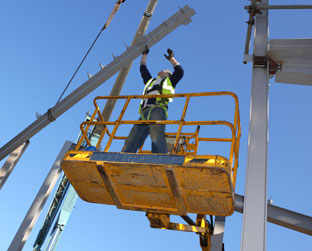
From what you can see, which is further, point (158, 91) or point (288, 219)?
point (288, 219)

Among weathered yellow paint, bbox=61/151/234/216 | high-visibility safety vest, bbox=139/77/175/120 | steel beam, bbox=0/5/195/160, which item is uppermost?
steel beam, bbox=0/5/195/160

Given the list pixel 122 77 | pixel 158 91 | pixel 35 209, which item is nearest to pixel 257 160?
pixel 158 91

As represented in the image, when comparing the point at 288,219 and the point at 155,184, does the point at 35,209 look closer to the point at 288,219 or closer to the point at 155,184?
the point at 155,184

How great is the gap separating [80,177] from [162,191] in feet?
4.88

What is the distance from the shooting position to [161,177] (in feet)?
16.4

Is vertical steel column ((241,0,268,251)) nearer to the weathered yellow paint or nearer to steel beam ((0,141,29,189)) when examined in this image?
the weathered yellow paint

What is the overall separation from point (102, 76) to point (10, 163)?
3.64 metres

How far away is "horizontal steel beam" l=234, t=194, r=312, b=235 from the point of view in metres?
6.85

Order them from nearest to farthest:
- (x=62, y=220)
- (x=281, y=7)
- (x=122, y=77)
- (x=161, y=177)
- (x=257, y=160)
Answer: (x=257, y=160), (x=161, y=177), (x=281, y=7), (x=62, y=220), (x=122, y=77)

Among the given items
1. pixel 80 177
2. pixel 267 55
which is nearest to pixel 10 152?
pixel 80 177

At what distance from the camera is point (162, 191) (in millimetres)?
5277

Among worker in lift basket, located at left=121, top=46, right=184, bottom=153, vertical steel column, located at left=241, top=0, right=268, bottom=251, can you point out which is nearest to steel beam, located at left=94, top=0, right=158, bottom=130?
worker in lift basket, located at left=121, top=46, right=184, bottom=153

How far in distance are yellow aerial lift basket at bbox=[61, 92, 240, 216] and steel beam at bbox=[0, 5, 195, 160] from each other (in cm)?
322

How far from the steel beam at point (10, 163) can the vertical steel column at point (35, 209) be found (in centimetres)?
112
